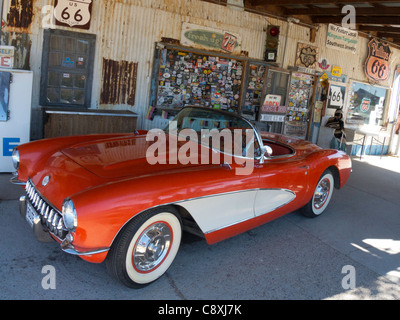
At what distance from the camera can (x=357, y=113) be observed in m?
12.4

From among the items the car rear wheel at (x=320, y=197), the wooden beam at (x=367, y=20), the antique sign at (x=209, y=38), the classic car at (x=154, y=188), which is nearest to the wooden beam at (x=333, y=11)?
the wooden beam at (x=367, y=20)

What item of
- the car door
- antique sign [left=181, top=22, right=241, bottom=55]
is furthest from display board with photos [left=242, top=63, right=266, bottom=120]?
the car door

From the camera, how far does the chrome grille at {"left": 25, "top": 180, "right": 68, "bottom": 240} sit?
9.53ft

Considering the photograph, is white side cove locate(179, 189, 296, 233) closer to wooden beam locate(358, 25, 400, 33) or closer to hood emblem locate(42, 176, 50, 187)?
hood emblem locate(42, 176, 50, 187)

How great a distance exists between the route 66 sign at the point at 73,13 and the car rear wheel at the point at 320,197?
478 cm

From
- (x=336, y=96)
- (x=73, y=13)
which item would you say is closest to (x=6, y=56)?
(x=73, y=13)

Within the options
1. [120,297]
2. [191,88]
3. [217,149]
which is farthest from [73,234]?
[191,88]

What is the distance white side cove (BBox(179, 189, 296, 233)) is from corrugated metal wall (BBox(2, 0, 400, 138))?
4208 mm

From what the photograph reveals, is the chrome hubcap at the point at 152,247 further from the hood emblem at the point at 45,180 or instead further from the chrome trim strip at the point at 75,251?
the hood emblem at the point at 45,180

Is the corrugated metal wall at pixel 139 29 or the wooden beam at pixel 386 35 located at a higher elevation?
the wooden beam at pixel 386 35

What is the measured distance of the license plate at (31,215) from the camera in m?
3.10

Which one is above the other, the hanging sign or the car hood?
the hanging sign
